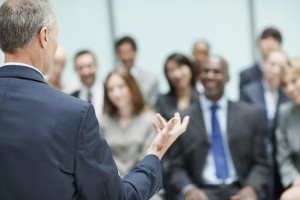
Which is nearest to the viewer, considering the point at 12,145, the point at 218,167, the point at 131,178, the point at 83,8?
the point at 12,145

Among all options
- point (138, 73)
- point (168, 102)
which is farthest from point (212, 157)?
point (138, 73)

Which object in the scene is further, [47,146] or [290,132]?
[290,132]

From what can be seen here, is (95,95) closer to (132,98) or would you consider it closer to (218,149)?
(132,98)

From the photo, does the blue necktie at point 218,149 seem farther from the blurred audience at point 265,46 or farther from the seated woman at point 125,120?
the blurred audience at point 265,46

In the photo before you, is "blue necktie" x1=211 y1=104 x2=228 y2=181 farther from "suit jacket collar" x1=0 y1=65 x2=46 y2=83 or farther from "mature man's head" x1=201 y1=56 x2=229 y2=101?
"suit jacket collar" x1=0 y1=65 x2=46 y2=83

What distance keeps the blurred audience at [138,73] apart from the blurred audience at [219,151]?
1.03 metres

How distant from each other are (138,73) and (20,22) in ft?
11.5

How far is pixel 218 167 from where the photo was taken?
3783mm

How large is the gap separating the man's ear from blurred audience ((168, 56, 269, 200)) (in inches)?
82.8

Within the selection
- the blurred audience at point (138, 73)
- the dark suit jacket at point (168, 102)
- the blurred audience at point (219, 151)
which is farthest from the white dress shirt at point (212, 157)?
the blurred audience at point (138, 73)

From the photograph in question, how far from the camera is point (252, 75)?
4992 millimetres

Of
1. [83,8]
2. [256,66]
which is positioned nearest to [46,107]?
[256,66]

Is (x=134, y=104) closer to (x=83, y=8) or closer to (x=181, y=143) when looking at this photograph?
(x=181, y=143)

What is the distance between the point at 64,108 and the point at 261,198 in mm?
2388
